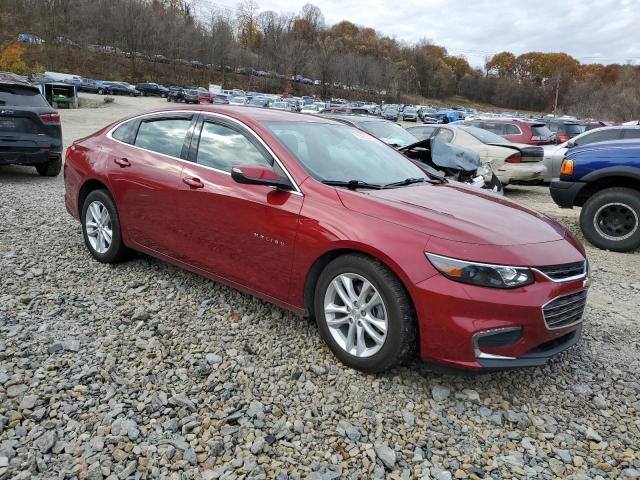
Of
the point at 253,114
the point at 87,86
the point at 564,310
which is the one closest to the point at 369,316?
the point at 564,310

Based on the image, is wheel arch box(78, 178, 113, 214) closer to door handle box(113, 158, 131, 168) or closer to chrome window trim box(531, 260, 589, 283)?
door handle box(113, 158, 131, 168)

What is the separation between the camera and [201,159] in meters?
3.89

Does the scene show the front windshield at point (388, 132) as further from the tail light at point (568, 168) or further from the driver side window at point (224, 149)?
the driver side window at point (224, 149)

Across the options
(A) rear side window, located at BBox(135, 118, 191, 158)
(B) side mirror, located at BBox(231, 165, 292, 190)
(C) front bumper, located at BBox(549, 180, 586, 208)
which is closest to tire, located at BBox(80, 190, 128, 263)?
(A) rear side window, located at BBox(135, 118, 191, 158)

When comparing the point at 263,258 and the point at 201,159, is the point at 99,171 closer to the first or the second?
the point at 201,159

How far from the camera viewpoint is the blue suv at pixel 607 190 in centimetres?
598

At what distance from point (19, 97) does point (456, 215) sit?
27.5 ft

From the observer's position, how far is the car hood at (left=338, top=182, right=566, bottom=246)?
285cm

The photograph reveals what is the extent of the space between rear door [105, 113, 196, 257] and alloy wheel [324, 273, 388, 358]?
1.52 meters

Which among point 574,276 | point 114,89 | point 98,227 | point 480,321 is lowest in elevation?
point 98,227

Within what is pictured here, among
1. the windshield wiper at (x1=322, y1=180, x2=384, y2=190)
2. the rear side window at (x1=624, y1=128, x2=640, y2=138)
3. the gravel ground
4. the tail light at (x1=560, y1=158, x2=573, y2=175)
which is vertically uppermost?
the rear side window at (x1=624, y1=128, x2=640, y2=138)

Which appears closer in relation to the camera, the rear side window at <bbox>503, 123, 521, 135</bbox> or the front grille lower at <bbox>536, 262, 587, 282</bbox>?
the front grille lower at <bbox>536, 262, 587, 282</bbox>

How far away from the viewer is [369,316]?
117 inches

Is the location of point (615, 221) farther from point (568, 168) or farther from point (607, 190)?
point (568, 168)
